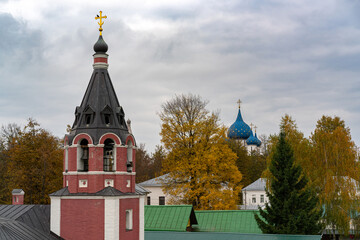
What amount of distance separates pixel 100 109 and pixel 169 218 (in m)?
8.54

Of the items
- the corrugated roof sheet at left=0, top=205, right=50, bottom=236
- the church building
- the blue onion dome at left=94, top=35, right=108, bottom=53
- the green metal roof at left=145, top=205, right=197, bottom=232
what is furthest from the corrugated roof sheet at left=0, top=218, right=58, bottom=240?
the church building

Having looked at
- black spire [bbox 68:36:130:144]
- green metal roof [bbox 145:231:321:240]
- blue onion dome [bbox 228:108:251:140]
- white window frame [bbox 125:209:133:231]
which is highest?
blue onion dome [bbox 228:108:251:140]

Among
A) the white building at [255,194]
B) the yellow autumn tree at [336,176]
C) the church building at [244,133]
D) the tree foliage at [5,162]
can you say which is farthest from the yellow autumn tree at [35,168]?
the church building at [244,133]

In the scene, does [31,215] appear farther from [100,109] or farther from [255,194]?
[255,194]

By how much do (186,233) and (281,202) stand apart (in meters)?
5.18

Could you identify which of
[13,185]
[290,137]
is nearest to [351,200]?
[290,137]

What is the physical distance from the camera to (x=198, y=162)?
31094 mm

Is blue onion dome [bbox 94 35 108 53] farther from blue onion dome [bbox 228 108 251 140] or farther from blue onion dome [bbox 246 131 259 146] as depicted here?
blue onion dome [bbox 246 131 259 146]

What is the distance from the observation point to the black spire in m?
18.3

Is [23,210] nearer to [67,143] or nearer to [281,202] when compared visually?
[67,143]

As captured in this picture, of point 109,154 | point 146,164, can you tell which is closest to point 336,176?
point 109,154

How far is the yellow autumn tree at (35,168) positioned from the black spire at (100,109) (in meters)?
16.9

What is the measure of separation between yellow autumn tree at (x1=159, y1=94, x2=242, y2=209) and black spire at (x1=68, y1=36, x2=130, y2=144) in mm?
12721

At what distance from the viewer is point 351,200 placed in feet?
88.8
